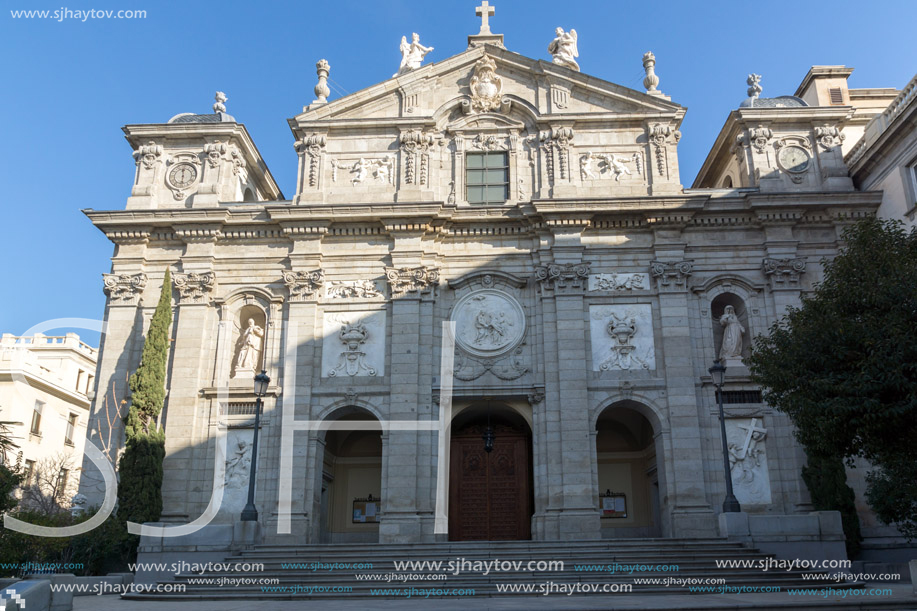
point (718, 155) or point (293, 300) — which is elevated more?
point (718, 155)

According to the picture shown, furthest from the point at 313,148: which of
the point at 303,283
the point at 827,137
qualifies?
the point at 827,137

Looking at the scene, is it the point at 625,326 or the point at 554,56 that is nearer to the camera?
the point at 625,326

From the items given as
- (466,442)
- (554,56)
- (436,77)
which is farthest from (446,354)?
(554,56)

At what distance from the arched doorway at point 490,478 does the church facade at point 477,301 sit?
0.24ft

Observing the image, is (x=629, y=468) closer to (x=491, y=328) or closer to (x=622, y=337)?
(x=622, y=337)

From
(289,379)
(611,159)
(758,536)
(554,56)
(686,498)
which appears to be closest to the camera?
(758,536)

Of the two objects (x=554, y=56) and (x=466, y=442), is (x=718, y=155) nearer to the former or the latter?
(x=554, y=56)

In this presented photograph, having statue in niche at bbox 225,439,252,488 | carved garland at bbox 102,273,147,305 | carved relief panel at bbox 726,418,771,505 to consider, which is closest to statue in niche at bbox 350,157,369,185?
carved garland at bbox 102,273,147,305

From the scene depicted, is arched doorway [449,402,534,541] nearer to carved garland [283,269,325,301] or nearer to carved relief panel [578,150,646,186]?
carved garland [283,269,325,301]

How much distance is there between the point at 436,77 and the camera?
27906mm

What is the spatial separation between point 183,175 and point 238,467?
10.7 meters

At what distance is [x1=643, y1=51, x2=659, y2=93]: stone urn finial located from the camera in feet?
90.8

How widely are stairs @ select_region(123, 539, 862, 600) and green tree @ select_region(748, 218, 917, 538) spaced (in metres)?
3.55

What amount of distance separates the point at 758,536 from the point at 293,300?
51.8ft
